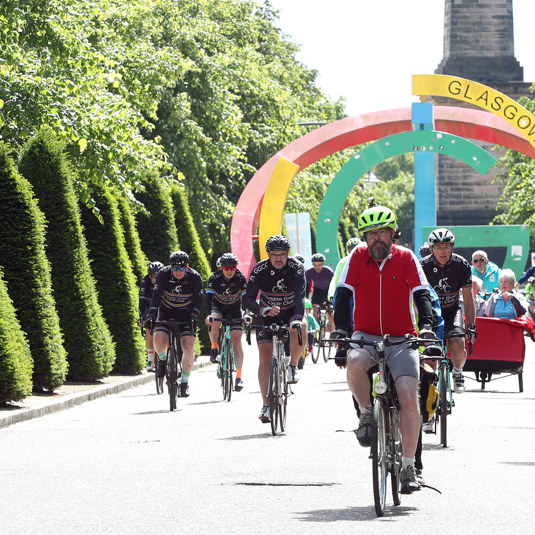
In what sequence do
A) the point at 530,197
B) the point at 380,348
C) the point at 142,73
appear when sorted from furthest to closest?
the point at 530,197 < the point at 142,73 < the point at 380,348

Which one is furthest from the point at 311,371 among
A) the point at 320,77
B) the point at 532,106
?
the point at 320,77

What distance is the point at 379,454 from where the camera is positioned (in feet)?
25.1

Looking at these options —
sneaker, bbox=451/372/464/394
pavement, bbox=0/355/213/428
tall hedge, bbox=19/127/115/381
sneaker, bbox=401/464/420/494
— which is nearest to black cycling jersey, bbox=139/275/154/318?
tall hedge, bbox=19/127/115/381

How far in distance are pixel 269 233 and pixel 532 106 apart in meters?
22.2

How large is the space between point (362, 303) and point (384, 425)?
85cm

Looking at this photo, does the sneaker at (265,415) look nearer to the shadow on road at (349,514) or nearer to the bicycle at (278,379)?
the bicycle at (278,379)

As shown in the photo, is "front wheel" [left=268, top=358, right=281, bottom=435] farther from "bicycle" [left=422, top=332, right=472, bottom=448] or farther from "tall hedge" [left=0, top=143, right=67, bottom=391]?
"tall hedge" [left=0, top=143, right=67, bottom=391]

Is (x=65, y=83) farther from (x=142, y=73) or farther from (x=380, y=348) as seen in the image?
(x=380, y=348)

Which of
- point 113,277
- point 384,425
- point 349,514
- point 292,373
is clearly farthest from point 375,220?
point 113,277

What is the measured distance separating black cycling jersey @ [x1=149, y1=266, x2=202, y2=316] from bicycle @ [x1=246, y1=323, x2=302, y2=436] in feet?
9.29

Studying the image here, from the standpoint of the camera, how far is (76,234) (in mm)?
19172

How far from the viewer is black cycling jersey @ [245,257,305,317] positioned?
13258mm

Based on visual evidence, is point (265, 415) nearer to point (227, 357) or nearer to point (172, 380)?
point (172, 380)

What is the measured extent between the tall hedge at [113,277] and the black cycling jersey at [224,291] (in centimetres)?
542
